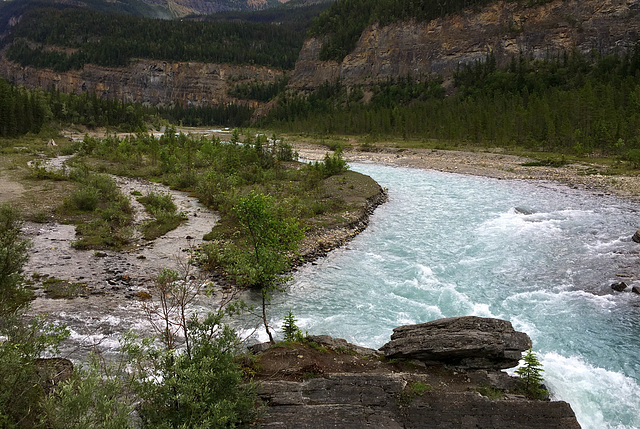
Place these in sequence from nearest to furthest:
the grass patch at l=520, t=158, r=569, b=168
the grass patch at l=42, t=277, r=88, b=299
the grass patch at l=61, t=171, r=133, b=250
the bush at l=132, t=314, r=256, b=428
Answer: the bush at l=132, t=314, r=256, b=428 < the grass patch at l=42, t=277, r=88, b=299 < the grass patch at l=61, t=171, r=133, b=250 < the grass patch at l=520, t=158, r=569, b=168

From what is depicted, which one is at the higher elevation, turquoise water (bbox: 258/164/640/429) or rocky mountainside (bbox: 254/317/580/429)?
rocky mountainside (bbox: 254/317/580/429)

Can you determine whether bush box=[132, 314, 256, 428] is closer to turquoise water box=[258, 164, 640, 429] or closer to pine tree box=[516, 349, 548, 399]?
turquoise water box=[258, 164, 640, 429]

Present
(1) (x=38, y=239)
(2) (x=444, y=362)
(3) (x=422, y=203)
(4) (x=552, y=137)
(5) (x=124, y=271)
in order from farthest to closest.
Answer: (4) (x=552, y=137) → (3) (x=422, y=203) → (1) (x=38, y=239) → (5) (x=124, y=271) → (2) (x=444, y=362)

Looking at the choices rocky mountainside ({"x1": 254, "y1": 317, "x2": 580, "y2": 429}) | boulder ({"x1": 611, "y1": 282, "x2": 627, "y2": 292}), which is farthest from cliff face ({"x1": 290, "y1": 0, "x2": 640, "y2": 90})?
rocky mountainside ({"x1": 254, "y1": 317, "x2": 580, "y2": 429})

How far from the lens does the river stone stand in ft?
31.0

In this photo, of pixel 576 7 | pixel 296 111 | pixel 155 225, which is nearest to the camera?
pixel 155 225

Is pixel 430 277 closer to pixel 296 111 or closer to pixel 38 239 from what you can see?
pixel 38 239

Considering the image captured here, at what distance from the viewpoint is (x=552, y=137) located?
5638 cm

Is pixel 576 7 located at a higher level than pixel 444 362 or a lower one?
higher

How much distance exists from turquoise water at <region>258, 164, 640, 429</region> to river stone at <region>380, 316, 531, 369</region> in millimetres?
1437

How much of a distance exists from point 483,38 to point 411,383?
132686 millimetres

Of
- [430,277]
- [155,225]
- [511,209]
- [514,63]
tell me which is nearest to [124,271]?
[155,225]

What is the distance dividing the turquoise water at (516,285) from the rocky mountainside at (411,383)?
180 cm

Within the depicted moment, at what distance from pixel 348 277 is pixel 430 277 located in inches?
139
